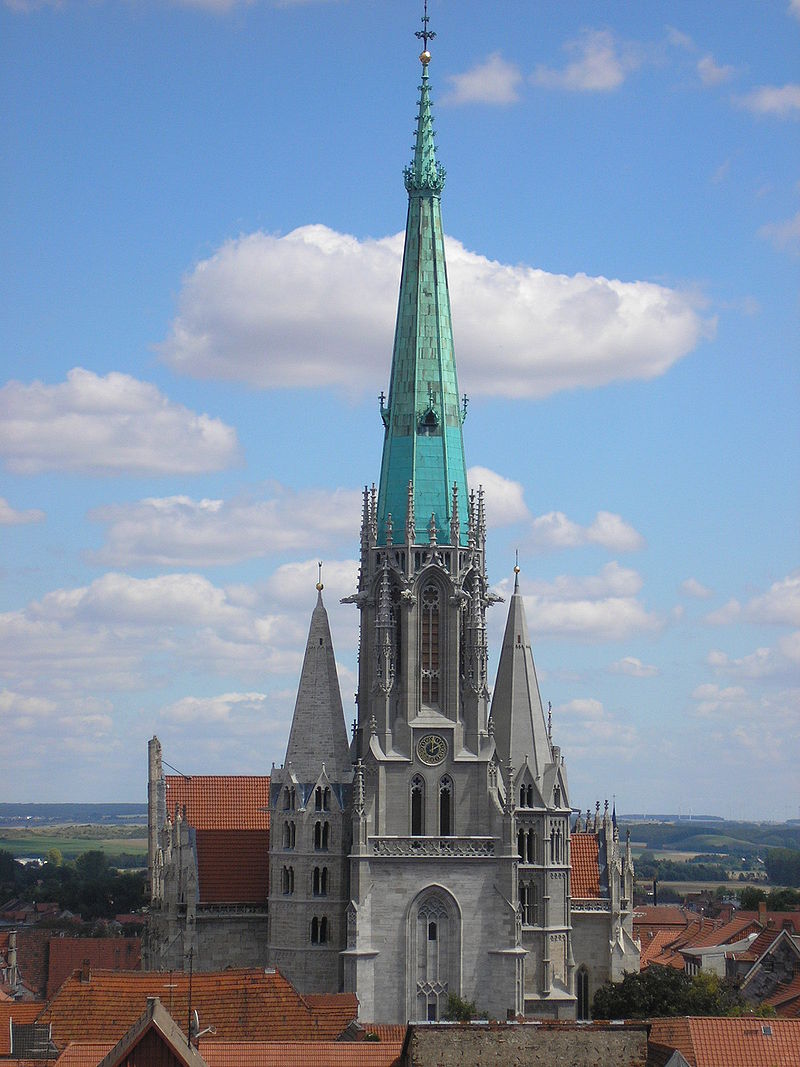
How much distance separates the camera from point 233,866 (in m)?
109

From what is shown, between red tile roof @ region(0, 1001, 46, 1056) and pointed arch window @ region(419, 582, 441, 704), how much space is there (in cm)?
2930

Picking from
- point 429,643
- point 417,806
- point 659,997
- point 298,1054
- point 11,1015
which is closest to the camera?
point 298,1054

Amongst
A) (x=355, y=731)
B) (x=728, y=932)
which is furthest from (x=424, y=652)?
(x=728, y=932)

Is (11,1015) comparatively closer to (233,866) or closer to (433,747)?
(233,866)

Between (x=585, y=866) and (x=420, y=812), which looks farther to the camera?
(x=585, y=866)

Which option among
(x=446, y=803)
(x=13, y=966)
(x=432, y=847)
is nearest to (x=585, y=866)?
(x=446, y=803)

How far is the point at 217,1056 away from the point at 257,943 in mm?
43027

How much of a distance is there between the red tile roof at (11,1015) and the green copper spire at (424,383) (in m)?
34.9

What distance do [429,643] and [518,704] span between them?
26.2ft

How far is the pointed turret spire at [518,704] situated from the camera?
4267 inches

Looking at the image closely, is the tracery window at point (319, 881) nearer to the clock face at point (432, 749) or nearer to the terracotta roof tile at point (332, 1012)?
the clock face at point (432, 749)

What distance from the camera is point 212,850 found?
10981 centimetres

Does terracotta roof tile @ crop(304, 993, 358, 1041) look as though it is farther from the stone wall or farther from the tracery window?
the tracery window

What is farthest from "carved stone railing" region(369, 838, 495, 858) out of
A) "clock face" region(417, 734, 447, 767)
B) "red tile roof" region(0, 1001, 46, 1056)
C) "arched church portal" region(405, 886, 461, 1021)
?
"red tile roof" region(0, 1001, 46, 1056)
